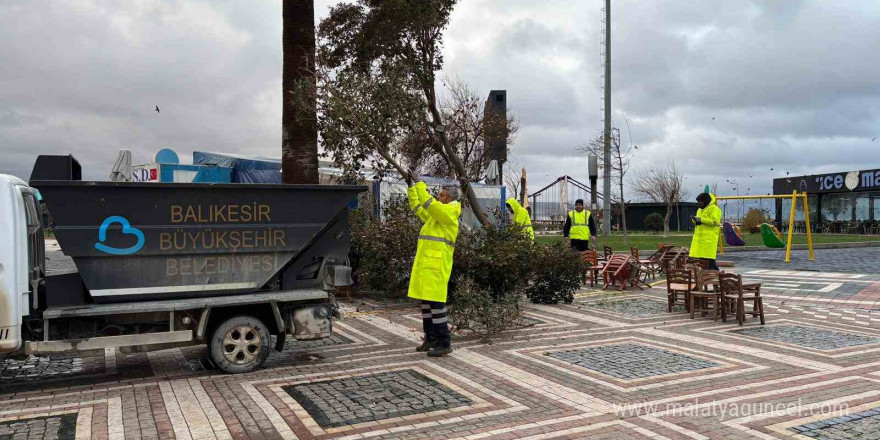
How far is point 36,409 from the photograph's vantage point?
17.4ft

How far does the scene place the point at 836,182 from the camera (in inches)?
1604

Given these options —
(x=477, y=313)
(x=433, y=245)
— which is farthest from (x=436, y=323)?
(x=477, y=313)

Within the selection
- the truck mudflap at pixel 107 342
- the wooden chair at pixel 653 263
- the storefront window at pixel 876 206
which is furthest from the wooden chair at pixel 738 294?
the storefront window at pixel 876 206

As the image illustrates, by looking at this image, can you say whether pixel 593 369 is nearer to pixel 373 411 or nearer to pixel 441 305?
pixel 441 305

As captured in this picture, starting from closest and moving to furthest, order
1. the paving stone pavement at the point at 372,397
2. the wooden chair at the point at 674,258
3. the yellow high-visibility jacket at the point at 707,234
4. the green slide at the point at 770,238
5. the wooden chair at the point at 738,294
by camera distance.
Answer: the paving stone pavement at the point at 372,397 < the wooden chair at the point at 738,294 < the yellow high-visibility jacket at the point at 707,234 < the wooden chair at the point at 674,258 < the green slide at the point at 770,238

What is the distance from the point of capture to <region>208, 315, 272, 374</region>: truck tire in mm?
6344

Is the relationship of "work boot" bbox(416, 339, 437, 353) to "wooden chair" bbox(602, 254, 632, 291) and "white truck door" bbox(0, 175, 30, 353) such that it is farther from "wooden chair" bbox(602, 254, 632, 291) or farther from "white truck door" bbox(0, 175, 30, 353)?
"wooden chair" bbox(602, 254, 632, 291)

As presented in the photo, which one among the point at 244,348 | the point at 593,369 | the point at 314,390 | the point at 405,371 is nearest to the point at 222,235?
the point at 244,348

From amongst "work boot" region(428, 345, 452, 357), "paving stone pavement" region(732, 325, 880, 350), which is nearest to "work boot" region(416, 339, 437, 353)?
"work boot" region(428, 345, 452, 357)

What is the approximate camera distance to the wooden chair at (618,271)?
13227mm

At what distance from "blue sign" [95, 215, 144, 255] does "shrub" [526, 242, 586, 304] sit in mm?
6495

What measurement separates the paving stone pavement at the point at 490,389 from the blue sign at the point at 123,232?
3.93ft

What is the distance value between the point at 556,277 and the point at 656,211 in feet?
113

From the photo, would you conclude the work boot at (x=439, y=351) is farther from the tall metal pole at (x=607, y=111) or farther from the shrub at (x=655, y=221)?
the shrub at (x=655, y=221)
